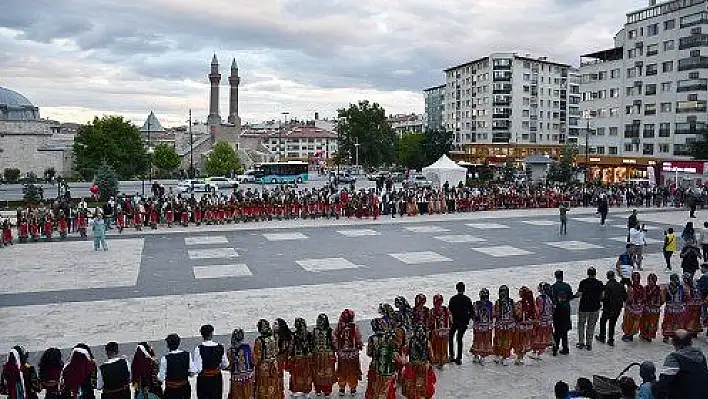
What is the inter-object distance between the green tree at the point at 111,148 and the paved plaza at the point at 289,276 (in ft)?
156

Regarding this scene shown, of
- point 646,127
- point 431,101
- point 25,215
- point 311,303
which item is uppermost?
point 431,101

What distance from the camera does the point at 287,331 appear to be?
351 inches

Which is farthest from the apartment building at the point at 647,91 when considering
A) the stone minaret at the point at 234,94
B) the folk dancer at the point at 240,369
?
the stone minaret at the point at 234,94

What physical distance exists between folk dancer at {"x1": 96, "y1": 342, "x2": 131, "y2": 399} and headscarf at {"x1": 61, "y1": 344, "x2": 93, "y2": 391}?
245 millimetres

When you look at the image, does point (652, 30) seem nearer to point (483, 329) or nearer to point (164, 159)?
point (483, 329)

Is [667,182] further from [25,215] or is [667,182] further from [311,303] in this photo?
[25,215]

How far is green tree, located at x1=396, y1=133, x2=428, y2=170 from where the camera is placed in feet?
279

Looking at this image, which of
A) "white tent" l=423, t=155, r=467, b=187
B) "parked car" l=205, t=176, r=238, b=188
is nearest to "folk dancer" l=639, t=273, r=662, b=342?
"white tent" l=423, t=155, r=467, b=187

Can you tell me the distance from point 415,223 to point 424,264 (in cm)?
1026

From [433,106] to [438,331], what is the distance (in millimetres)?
129506

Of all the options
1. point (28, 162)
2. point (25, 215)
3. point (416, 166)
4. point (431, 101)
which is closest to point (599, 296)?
point (25, 215)

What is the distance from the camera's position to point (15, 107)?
96938 mm

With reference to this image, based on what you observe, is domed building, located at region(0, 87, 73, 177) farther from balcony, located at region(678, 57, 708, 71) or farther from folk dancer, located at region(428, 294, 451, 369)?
folk dancer, located at region(428, 294, 451, 369)

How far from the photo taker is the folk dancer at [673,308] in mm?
11594
